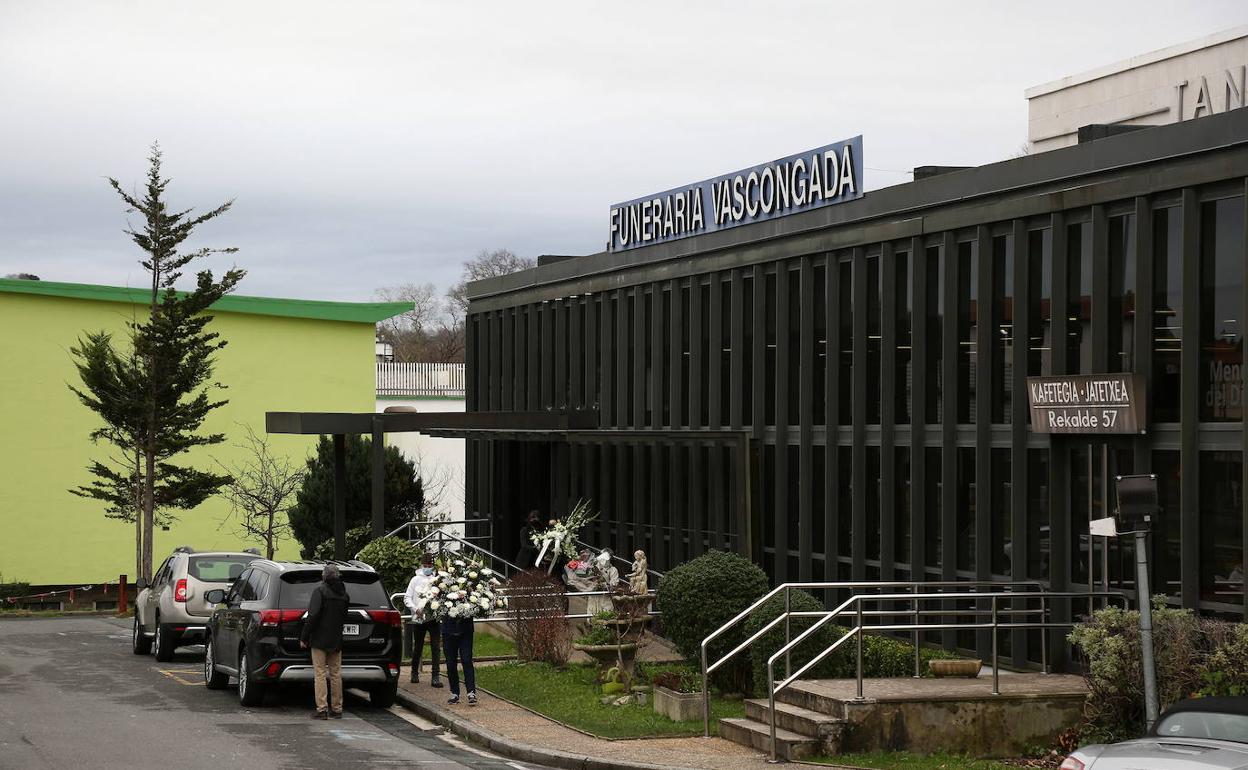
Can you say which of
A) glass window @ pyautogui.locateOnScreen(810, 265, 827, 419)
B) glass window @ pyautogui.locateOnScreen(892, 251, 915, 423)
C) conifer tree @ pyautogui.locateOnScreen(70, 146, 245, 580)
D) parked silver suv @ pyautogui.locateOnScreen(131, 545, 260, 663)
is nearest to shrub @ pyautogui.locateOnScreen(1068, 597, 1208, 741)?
glass window @ pyautogui.locateOnScreen(892, 251, 915, 423)

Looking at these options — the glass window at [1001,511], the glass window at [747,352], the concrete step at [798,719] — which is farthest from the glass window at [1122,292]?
the glass window at [747,352]

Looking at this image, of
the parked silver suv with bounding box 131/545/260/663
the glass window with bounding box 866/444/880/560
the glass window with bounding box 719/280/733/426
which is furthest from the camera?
the glass window with bounding box 719/280/733/426

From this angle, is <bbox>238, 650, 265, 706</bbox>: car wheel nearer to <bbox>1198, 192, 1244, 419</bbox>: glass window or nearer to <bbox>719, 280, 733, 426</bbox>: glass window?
<bbox>719, 280, 733, 426</bbox>: glass window

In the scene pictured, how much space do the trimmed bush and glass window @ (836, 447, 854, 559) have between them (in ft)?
15.0

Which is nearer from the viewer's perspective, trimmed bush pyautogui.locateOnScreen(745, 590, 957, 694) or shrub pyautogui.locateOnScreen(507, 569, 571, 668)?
trimmed bush pyautogui.locateOnScreen(745, 590, 957, 694)

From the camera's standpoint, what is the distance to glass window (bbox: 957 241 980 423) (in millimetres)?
20109

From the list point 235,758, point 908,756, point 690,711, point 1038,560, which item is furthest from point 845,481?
point 235,758

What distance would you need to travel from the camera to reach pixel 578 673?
68.9ft

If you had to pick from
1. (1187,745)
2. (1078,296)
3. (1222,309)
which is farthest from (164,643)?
(1187,745)

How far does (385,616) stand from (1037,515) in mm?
7861

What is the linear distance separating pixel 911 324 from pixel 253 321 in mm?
33225

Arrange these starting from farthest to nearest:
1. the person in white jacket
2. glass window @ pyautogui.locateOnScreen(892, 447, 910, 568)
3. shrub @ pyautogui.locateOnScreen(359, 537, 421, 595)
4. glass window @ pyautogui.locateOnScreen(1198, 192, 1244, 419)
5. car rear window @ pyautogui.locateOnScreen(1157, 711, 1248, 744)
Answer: shrub @ pyautogui.locateOnScreen(359, 537, 421, 595) < glass window @ pyautogui.locateOnScreen(892, 447, 910, 568) < the person in white jacket < glass window @ pyautogui.locateOnScreen(1198, 192, 1244, 419) < car rear window @ pyautogui.locateOnScreen(1157, 711, 1248, 744)

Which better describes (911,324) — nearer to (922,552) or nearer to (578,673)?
(922,552)

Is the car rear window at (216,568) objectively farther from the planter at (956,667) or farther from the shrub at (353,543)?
the planter at (956,667)
